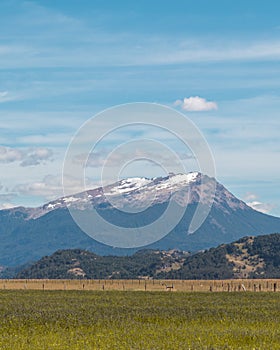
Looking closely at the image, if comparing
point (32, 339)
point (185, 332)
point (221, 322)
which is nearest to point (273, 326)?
point (221, 322)

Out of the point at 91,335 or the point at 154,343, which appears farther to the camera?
the point at 91,335

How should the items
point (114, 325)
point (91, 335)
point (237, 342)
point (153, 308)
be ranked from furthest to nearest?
point (153, 308)
point (114, 325)
point (91, 335)
point (237, 342)

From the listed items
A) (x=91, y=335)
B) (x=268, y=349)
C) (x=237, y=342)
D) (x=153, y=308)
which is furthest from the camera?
(x=153, y=308)

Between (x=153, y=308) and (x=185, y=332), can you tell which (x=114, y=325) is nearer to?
(x=185, y=332)

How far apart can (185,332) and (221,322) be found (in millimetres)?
12125

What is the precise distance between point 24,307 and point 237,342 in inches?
1570

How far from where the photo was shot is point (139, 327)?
218 ft

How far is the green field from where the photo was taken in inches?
2163

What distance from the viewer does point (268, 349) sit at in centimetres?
5150

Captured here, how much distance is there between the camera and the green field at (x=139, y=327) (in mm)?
54928

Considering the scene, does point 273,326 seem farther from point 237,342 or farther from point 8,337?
point 8,337

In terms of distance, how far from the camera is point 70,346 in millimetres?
53781

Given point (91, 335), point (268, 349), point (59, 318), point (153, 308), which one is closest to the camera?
point (268, 349)

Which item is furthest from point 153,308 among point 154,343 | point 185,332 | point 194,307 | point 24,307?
point 154,343
